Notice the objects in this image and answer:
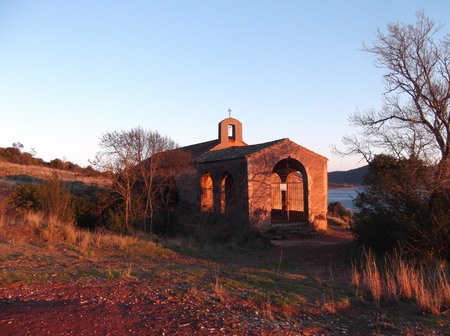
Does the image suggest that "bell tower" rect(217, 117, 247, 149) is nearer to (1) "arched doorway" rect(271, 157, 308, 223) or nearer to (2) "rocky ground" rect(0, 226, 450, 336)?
(1) "arched doorway" rect(271, 157, 308, 223)

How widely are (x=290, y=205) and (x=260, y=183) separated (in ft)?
15.8

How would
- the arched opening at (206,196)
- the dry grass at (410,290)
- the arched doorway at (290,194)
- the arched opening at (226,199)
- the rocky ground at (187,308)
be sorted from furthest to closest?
1. the arched opening at (206,196)
2. the arched doorway at (290,194)
3. the arched opening at (226,199)
4. the dry grass at (410,290)
5. the rocky ground at (187,308)

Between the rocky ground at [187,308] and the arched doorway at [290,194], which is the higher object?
the arched doorway at [290,194]

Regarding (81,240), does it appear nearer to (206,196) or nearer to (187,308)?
(187,308)

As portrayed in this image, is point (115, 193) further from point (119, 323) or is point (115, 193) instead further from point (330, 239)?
point (119, 323)

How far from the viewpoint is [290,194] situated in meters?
21.0

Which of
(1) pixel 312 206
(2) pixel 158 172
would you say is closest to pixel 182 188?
(2) pixel 158 172

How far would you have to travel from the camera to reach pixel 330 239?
57.2ft

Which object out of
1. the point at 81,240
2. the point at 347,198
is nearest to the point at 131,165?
the point at 81,240

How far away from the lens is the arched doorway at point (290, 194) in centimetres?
1903

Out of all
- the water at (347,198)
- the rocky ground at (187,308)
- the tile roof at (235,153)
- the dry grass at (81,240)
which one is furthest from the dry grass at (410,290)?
the tile roof at (235,153)

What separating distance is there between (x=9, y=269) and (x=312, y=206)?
13947 millimetres

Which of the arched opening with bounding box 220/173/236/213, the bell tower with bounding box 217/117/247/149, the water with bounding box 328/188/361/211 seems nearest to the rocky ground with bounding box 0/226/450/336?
the water with bounding box 328/188/361/211

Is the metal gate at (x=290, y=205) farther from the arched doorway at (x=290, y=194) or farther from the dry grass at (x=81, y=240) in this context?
the dry grass at (x=81, y=240)
